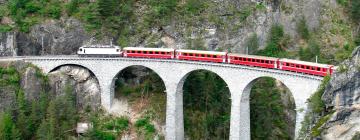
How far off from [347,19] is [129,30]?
1301 inches

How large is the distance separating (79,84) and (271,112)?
23.8 m

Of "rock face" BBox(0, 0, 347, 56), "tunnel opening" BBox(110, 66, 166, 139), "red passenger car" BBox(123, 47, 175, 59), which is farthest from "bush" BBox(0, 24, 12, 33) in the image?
"red passenger car" BBox(123, 47, 175, 59)

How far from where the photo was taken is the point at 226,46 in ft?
249

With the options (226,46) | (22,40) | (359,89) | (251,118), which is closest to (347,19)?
(226,46)

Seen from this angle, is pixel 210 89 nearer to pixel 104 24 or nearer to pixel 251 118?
pixel 251 118

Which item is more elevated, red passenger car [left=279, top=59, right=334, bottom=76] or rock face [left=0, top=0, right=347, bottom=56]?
rock face [left=0, top=0, right=347, bottom=56]

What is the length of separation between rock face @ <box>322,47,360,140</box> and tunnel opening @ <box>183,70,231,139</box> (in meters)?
20.7

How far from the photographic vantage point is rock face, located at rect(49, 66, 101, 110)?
218 ft

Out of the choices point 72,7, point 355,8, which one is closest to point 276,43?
point 355,8

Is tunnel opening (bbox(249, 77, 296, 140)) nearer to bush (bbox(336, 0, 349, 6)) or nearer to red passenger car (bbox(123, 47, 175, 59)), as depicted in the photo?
red passenger car (bbox(123, 47, 175, 59))

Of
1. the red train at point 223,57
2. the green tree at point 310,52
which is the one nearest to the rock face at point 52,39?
the red train at point 223,57

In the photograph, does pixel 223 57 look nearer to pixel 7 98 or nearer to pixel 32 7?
pixel 7 98

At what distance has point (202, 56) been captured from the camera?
61688 mm

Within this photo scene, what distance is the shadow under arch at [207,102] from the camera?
219 ft
